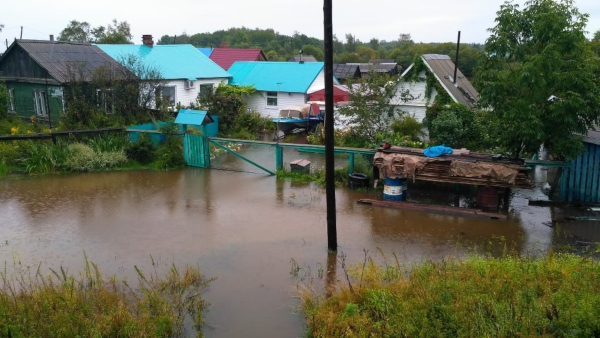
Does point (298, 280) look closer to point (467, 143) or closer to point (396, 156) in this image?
point (396, 156)

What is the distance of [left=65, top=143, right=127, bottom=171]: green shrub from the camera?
17359mm

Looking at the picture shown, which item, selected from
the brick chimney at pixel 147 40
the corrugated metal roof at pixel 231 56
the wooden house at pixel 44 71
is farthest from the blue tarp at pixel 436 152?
the corrugated metal roof at pixel 231 56

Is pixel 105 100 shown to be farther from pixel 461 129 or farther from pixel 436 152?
pixel 461 129

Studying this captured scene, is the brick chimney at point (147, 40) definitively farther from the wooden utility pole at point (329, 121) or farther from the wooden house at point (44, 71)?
the wooden utility pole at point (329, 121)

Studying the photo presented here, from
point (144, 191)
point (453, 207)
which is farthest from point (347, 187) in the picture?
point (144, 191)

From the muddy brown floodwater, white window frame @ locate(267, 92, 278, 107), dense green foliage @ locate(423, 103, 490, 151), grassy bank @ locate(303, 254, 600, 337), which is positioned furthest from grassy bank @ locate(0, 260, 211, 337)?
white window frame @ locate(267, 92, 278, 107)

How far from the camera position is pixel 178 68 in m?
26.5

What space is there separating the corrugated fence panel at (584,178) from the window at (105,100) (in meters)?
16.3

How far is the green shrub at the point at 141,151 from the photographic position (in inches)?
715

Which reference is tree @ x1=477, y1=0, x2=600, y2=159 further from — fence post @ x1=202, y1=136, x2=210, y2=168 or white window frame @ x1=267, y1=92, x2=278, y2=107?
white window frame @ x1=267, y1=92, x2=278, y2=107

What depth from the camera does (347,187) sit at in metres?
15.4

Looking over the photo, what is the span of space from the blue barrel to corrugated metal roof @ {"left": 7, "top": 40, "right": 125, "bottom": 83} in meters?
13.2

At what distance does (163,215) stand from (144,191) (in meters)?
2.65

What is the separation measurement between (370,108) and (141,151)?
8.57 m
